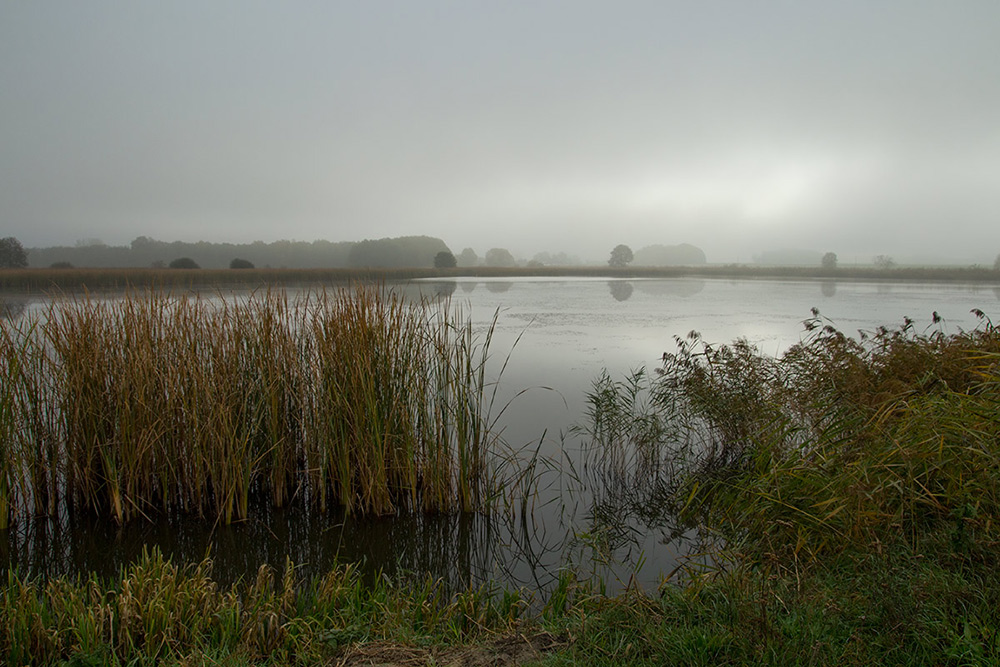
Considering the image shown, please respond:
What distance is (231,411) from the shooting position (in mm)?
4090

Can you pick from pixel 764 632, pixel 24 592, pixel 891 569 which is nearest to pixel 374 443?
pixel 24 592

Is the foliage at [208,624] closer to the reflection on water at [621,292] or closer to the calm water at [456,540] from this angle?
the calm water at [456,540]

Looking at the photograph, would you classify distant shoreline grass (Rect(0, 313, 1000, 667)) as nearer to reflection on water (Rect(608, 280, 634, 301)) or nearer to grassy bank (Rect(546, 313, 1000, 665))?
grassy bank (Rect(546, 313, 1000, 665))

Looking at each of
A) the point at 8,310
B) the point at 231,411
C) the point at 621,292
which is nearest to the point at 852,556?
the point at 231,411

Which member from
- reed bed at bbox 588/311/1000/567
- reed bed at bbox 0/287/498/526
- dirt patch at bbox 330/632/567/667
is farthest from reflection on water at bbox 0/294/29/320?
reed bed at bbox 588/311/1000/567

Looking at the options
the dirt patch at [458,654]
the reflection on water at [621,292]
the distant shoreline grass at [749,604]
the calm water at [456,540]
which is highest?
the reflection on water at [621,292]

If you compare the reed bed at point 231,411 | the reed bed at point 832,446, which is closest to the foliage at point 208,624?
the reed bed at point 231,411

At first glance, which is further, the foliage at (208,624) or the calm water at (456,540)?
the calm water at (456,540)

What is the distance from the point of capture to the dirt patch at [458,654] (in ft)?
7.27

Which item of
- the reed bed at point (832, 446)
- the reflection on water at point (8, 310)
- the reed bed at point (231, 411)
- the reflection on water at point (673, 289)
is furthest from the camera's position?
the reflection on water at point (673, 289)

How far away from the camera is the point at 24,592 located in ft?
8.11

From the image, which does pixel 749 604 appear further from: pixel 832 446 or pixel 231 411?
pixel 231 411

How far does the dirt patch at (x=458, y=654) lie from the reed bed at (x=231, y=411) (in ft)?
6.00

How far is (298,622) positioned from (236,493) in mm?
1896
